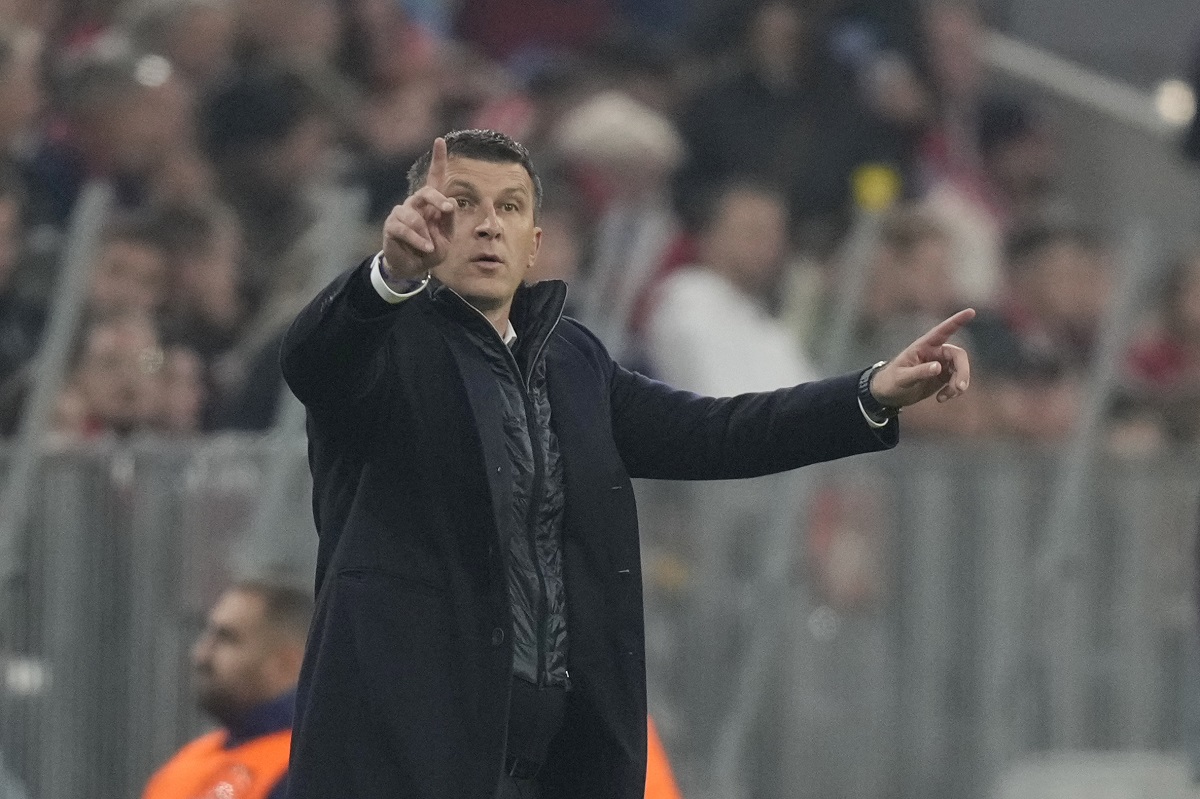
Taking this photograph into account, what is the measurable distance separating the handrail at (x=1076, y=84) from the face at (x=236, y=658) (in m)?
6.17

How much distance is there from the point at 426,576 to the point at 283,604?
2227 millimetres

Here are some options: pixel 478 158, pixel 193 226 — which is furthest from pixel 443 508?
pixel 193 226

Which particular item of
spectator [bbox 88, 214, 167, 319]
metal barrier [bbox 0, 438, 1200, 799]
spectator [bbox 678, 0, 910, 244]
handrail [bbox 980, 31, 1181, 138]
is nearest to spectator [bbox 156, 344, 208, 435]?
spectator [bbox 88, 214, 167, 319]

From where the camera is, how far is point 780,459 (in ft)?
13.8

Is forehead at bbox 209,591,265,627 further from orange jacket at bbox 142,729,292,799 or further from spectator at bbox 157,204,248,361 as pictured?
spectator at bbox 157,204,248,361

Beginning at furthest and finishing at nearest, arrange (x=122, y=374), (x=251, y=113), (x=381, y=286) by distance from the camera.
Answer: (x=251, y=113) < (x=122, y=374) < (x=381, y=286)

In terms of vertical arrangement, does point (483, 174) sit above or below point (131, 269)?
below

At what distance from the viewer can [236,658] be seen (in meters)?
5.98

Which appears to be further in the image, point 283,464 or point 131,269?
point 131,269

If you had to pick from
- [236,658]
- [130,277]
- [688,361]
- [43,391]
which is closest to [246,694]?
[236,658]

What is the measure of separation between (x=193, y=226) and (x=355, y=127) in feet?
4.41

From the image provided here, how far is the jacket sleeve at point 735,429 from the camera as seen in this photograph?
13.6 feet

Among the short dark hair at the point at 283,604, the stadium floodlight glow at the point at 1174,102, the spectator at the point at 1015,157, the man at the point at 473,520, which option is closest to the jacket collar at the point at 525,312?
the man at the point at 473,520

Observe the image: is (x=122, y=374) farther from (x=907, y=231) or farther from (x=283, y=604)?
(x=907, y=231)
